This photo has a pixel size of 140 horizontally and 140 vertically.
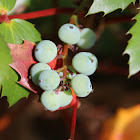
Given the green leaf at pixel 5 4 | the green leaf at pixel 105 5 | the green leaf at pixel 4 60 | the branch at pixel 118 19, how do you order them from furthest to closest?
1. the branch at pixel 118 19
2. the green leaf at pixel 5 4
3. the green leaf at pixel 105 5
4. the green leaf at pixel 4 60

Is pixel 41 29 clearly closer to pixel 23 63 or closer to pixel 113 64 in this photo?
pixel 113 64

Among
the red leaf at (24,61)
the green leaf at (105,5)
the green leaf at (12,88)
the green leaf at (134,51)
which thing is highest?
the green leaf at (105,5)

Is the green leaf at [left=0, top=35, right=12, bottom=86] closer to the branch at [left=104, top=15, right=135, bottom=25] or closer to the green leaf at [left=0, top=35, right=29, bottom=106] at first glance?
the green leaf at [left=0, top=35, right=29, bottom=106]

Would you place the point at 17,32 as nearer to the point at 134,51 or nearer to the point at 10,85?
the point at 10,85

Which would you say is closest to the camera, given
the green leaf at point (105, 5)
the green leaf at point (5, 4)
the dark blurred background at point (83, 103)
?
the green leaf at point (105, 5)

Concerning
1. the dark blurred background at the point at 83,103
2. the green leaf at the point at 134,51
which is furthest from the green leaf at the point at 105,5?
the dark blurred background at the point at 83,103

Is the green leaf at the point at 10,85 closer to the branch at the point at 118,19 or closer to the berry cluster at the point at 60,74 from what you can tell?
the berry cluster at the point at 60,74

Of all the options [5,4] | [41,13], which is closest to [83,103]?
[41,13]
